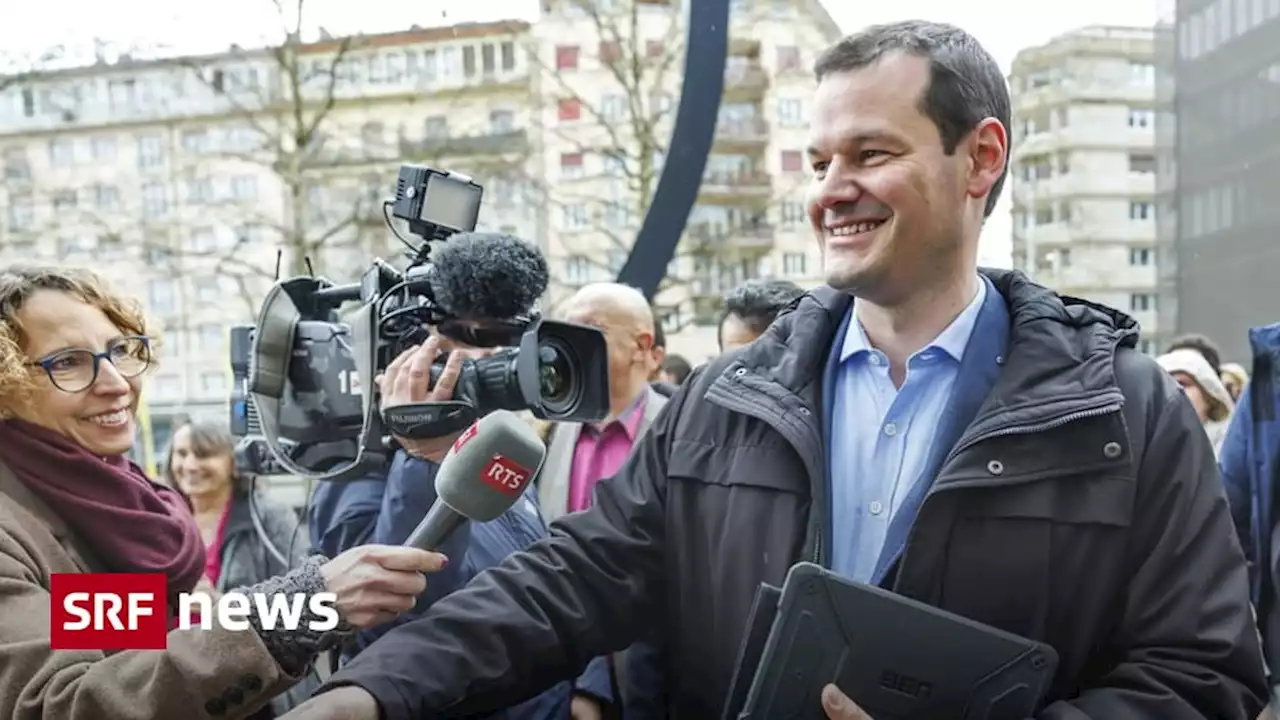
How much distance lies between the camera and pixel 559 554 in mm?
1743

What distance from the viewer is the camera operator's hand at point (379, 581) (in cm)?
152

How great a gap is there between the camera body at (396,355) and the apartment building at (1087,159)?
16.4 ft

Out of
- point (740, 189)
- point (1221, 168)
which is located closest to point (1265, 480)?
point (1221, 168)

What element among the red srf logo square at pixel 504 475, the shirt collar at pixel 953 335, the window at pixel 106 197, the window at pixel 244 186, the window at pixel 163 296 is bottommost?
the red srf logo square at pixel 504 475

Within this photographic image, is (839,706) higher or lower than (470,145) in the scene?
lower

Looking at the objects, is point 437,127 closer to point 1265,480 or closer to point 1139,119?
point 1139,119

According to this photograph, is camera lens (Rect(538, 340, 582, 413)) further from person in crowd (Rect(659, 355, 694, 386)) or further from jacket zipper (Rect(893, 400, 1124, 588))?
person in crowd (Rect(659, 355, 694, 386))

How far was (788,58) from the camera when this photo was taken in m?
13.4

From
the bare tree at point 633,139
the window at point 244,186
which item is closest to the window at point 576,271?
the bare tree at point 633,139

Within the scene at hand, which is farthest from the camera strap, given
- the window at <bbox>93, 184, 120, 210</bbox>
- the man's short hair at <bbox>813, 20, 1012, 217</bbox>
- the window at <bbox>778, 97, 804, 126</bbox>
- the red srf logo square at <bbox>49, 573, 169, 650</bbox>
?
the window at <bbox>93, 184, 120, 210</bbox>

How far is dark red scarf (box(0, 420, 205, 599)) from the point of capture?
6.33 feet

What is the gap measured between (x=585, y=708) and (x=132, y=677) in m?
1.08

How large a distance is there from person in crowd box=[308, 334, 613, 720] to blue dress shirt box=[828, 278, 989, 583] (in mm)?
575

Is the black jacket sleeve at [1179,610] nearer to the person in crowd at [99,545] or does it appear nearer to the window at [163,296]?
the person in crowd at [99,545]
